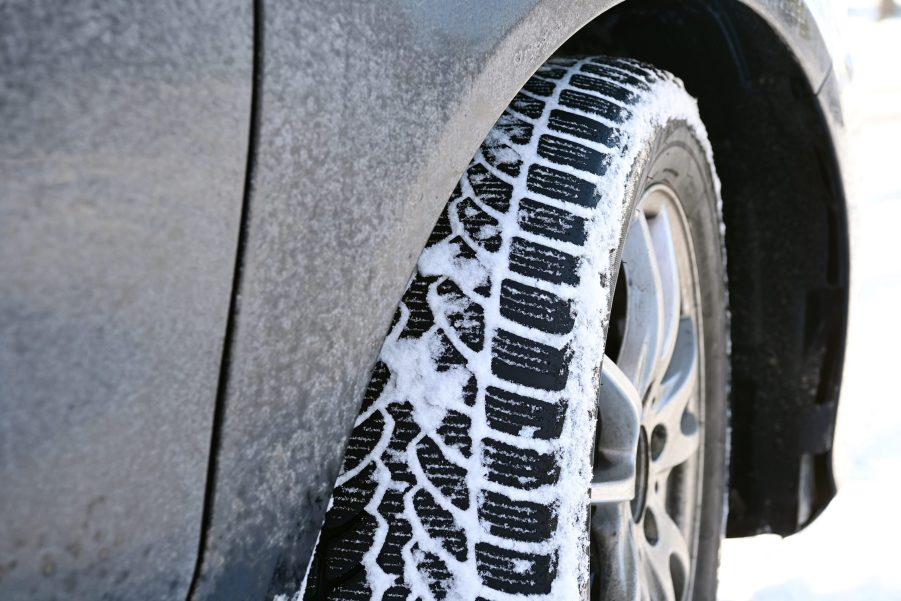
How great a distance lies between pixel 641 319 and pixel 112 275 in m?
0.99

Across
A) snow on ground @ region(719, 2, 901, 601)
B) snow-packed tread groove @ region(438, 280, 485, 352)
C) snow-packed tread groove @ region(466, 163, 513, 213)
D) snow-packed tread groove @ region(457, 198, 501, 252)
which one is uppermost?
snow-packed tread groove @ region(466, 163, 513, 213)

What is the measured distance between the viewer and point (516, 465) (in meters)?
0.99

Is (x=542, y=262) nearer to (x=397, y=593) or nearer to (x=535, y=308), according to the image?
(x=535, y=308)

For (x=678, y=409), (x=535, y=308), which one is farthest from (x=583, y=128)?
(x=678, y=409)

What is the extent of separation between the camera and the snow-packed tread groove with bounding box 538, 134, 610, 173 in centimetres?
111

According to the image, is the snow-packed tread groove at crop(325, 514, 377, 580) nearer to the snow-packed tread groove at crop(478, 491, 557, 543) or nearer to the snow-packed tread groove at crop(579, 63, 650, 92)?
the snow-packed tread groove at crop(478, 491, 557, 543)

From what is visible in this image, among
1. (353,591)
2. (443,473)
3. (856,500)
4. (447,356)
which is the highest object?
(447,356)

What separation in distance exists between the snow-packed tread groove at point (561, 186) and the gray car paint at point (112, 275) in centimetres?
42

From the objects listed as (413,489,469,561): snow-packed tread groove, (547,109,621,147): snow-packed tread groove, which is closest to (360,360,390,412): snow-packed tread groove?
(413,489,469,561): snow-packed tread groove

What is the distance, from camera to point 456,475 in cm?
99

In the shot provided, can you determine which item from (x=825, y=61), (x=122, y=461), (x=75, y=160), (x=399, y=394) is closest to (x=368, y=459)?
(x=399, y=394)

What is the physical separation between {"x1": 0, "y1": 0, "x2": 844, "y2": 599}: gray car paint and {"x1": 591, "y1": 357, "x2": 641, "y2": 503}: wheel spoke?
52 cm

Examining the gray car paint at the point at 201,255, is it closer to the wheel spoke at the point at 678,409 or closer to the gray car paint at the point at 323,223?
the gray car paint at the point at 323,223

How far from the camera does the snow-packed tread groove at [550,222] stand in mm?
1048
